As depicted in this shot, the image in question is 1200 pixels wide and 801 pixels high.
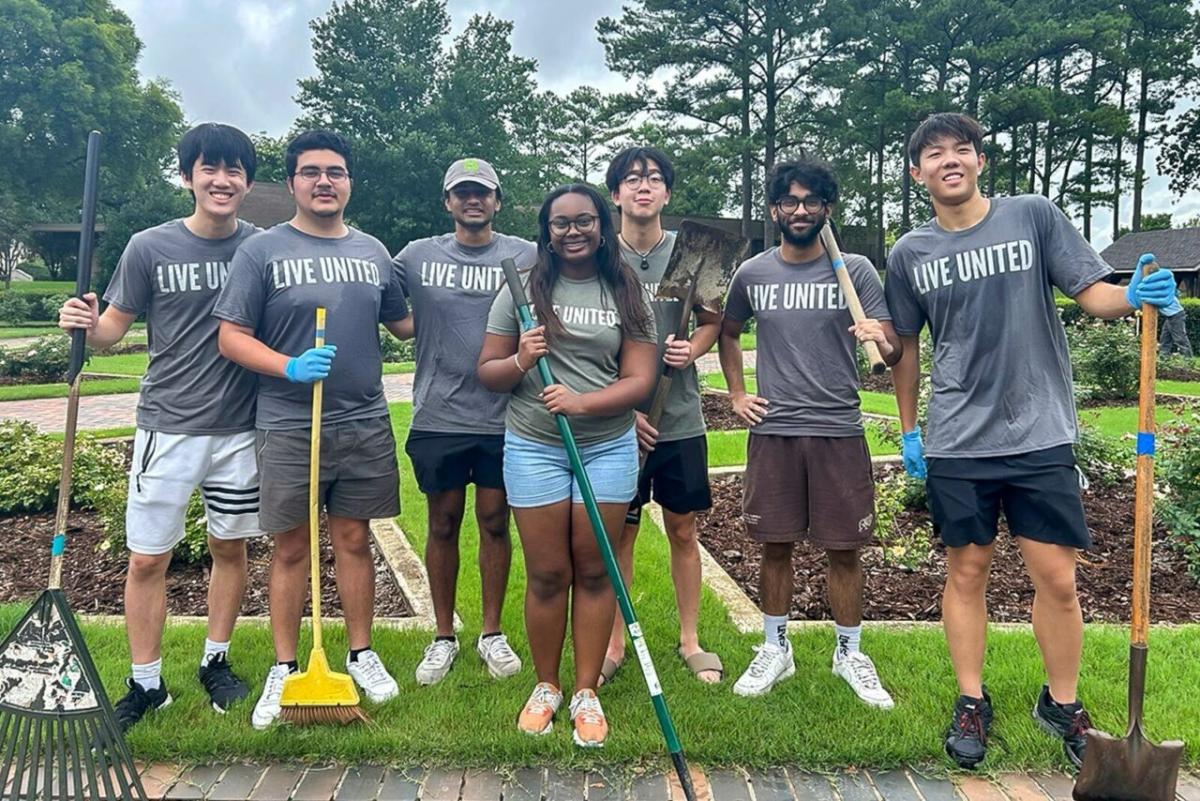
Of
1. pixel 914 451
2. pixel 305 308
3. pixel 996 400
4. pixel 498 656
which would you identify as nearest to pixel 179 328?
pixel 305 308

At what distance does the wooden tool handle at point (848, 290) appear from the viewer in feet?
9.43

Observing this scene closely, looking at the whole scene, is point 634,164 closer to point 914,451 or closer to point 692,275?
point 692,275

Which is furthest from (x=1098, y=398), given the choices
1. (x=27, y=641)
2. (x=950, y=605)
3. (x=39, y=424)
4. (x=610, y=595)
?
(x=39, y=424)

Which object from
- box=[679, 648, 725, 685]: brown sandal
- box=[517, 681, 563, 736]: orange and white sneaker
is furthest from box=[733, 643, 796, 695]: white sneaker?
box=[517, 681, 563, 736]: orange and white sneaker

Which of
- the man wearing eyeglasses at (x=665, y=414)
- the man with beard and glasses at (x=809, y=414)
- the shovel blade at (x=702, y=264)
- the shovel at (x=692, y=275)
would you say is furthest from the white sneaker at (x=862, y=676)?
the shovel blade at (x=702, y=264)

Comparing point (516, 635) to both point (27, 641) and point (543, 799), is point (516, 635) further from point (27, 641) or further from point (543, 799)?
point (27, 641)

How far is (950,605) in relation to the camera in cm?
300

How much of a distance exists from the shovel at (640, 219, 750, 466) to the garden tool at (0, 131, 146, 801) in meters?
2.08

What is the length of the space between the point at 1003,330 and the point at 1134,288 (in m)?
0.40

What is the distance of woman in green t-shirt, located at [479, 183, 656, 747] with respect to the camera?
2861mm

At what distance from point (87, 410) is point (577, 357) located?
10426mm

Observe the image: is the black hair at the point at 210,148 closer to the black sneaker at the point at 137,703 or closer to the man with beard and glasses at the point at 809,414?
the black sneaker at the point at 137,703

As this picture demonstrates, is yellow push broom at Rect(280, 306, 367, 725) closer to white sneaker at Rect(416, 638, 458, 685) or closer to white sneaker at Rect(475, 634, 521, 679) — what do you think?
white sneaker at Rect(416, 638, 458, 685)

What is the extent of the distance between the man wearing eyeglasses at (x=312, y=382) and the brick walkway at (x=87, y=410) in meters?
5.67
